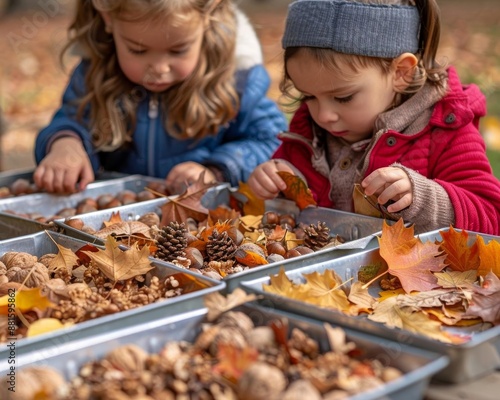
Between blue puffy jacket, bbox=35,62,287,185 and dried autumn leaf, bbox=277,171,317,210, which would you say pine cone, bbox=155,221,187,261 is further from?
blue puffy jacket, bbox=35,62,287,185

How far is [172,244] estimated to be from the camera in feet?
5.85

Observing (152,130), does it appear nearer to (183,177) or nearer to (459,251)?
(183,177)

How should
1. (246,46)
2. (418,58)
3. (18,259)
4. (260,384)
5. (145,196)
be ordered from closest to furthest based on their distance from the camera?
1. (260,384)
2. (18,259)
3. (418,58)
4. (145,196)
5. (246,46)

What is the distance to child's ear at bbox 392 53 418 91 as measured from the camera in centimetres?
202

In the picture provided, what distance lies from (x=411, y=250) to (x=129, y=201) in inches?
41.5

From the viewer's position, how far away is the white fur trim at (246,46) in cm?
289

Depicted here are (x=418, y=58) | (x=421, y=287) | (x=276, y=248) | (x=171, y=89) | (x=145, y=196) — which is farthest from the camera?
(x=171, y=89)

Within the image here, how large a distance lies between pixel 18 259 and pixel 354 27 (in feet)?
3.18

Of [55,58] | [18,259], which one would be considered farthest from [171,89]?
[55,58]

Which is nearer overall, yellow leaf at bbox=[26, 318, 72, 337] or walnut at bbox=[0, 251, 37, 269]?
yellow leaf at bbox=[26, 318, 72, 337]

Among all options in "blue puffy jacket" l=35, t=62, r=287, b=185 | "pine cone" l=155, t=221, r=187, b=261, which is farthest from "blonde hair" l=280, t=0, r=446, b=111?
"blue puffy jacket" l=35, t=62, r=287, b=185

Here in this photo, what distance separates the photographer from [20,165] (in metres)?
5.70

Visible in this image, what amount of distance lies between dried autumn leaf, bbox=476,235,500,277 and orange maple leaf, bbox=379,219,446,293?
0.26 ft

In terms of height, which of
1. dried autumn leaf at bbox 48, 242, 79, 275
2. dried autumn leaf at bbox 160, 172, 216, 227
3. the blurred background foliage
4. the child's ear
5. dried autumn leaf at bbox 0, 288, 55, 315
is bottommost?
the blurred background foliage
